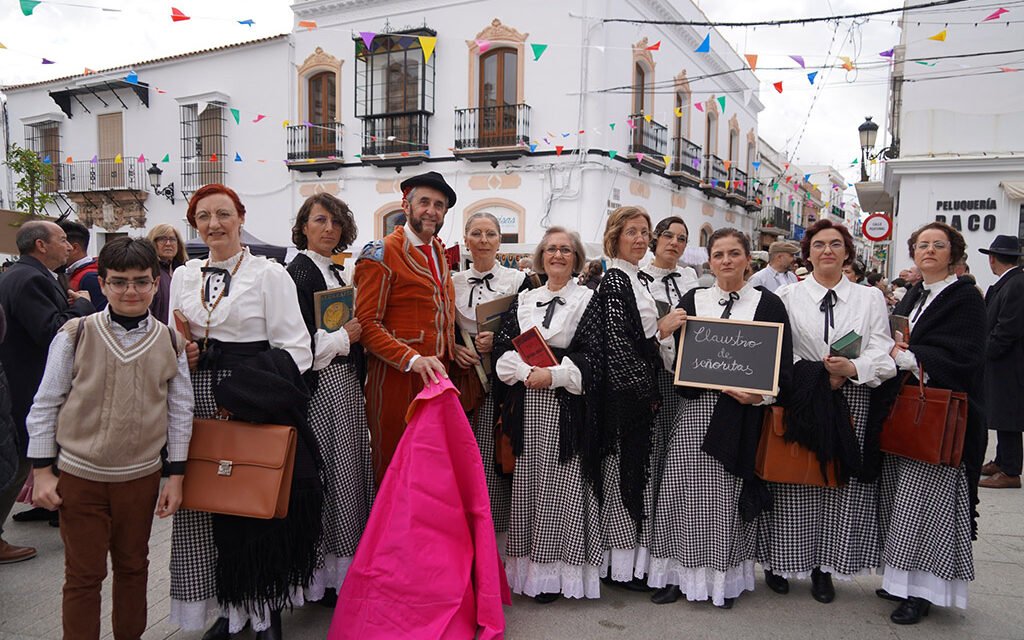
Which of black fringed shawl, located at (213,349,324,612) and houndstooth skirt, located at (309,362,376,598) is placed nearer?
black fringed shawl, located at (213,349,324,612)

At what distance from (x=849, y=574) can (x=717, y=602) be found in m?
0.69

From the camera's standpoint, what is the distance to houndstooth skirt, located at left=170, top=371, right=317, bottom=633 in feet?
8.96

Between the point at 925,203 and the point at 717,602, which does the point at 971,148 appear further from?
the point at 717,602

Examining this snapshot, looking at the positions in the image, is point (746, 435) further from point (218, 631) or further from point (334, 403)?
point (218, 631)

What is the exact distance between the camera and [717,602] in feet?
10.5

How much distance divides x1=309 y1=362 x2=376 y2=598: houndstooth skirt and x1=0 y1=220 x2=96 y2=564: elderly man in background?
74.4 inches

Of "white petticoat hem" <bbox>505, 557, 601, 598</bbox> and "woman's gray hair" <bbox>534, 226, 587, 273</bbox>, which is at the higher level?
"woman's gray hair" <bbox>534, 226, 587, 273</bbox>

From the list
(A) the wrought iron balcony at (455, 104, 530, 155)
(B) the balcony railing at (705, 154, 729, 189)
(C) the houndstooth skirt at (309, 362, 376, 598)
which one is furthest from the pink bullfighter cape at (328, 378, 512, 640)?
(B) the balcony railing at (705, 154, 729, 189)

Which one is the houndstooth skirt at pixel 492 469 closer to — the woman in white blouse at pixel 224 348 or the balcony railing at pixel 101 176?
the woman in white blouse at pixel 224 348

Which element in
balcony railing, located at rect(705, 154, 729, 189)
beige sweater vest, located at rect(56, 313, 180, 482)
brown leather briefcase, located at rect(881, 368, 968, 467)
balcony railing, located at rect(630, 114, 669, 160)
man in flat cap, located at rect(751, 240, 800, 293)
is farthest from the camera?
balcony railing, located at rect(705, 154, 729, 189)

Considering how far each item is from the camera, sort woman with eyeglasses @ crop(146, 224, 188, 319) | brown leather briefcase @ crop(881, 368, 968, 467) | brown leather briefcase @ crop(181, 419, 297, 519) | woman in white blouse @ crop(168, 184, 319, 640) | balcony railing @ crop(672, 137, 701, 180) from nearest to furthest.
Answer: brown leather briefcase @ crop(181, 419, 297, 519), woman in white blouse @ crop(168, 184, 319, 640), brown leather briefcase @ crop(881, 368, 968, 467), woman with eyeglasses @ crop(146, 224, 188, 319), balcony railing @ crop(672, 137, 701, 180)

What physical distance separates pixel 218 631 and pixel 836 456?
2.93 m

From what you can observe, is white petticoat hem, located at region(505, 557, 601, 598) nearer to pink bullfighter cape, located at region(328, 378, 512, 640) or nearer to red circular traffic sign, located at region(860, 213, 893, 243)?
pink bullfighter cape, located at region(328, 378, 512, 640)

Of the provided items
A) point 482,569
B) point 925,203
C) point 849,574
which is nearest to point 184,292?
point 482,569
